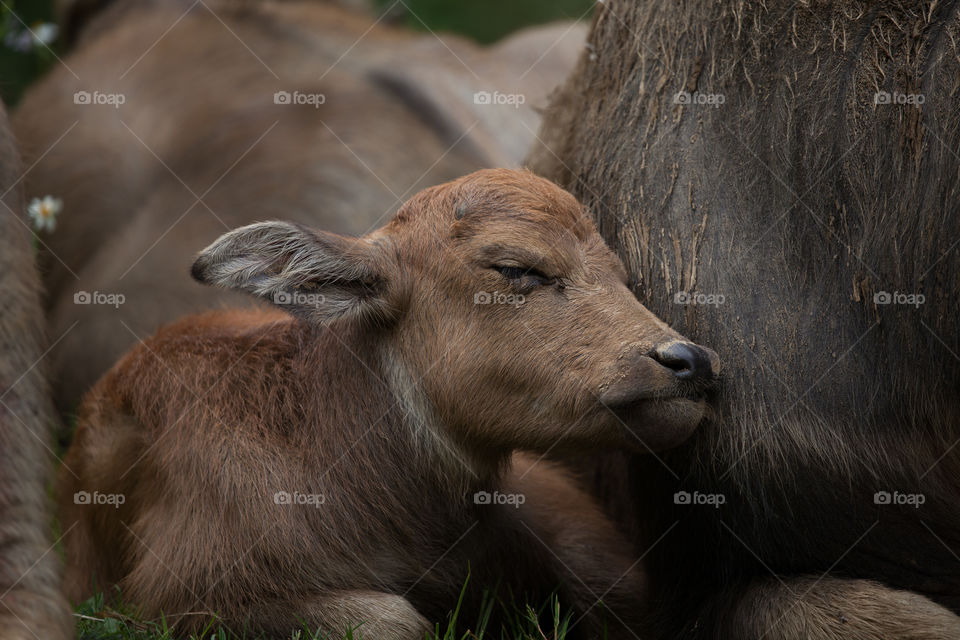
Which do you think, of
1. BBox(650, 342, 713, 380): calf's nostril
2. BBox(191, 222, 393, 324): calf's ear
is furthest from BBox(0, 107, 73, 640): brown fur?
BBox(650, 342, 713, 380): calf's nostril

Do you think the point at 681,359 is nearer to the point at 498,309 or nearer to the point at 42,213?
the point at 498,309

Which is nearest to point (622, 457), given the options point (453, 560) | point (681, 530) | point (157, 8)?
point (681, 530)

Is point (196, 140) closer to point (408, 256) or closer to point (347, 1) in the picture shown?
point (347, 1)

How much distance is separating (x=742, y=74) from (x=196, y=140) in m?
4.29

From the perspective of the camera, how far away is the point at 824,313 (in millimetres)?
3865

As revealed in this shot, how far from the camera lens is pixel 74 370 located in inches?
287

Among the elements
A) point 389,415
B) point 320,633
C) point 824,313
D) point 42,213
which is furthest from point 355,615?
point 42,213

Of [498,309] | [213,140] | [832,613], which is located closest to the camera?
[832,613]

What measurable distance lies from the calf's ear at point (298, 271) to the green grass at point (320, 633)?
996mm

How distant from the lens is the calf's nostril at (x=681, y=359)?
11.6 feet

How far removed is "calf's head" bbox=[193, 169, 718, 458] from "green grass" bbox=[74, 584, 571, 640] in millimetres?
576

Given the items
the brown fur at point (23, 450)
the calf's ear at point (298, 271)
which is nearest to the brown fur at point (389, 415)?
the calf's ear at point (298, 271)

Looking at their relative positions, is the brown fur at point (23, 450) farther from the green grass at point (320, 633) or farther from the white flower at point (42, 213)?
the white flower at point (42, 213)

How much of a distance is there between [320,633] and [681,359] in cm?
137
